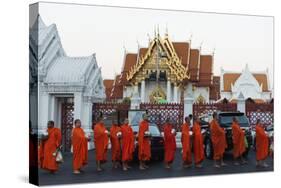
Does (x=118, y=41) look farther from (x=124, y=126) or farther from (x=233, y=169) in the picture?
(x=233, y=169)

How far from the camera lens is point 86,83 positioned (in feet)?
41.3

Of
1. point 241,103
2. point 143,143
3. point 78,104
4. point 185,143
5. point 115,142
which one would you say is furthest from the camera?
point 241,103

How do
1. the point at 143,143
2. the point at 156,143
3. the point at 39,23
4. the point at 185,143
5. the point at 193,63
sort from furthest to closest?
the point at 193,63
the point at 185,143
the point at 156,143
the point at 143,143
the point at 39,23

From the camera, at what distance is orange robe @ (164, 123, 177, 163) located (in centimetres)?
1330

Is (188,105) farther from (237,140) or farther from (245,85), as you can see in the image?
(245,85)

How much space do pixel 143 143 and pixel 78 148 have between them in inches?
49.5

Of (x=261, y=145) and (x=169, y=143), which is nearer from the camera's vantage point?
(x=169, y=143)

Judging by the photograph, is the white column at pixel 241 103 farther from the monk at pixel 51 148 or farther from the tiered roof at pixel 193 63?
the monk at pixel 51 148

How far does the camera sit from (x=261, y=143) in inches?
565

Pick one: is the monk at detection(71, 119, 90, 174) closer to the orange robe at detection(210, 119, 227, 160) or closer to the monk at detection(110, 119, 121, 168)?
the monk at detection(110, 119, 121, 168)

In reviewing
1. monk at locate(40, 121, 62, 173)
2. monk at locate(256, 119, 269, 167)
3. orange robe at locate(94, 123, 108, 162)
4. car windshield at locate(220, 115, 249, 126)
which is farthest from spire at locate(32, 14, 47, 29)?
monk at locate(256, 119, 269, 167)

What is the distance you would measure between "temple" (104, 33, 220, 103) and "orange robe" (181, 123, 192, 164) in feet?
1.69

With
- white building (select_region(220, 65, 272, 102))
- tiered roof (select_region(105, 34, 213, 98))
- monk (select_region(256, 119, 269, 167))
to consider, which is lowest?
monk (select_region(256, 119, 269, 167))

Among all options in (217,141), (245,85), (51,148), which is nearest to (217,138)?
(217,141)
